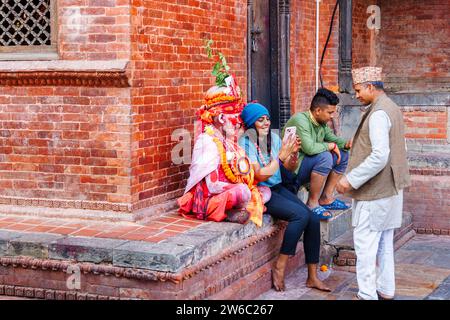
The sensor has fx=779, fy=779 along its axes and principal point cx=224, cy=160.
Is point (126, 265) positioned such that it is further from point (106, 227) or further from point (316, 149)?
point (316, 149)

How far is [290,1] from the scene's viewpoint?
1026cm

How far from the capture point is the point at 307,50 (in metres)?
10.9

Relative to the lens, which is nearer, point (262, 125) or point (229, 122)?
point (229, 122)

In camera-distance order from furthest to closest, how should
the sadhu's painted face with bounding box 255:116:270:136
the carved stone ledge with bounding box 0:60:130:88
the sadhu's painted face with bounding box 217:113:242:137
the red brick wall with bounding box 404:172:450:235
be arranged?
the red brick wall with bounding box 404:172:450:235 < the sadhu's painted face with bounding box 255:116:270:136 < the sadhu's painted face with bounding box 217:113:242:137 < the carved stone ledge with bounding box 0:60:130:88

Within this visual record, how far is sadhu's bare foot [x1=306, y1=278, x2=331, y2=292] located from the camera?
715 cm

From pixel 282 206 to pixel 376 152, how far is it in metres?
1.27

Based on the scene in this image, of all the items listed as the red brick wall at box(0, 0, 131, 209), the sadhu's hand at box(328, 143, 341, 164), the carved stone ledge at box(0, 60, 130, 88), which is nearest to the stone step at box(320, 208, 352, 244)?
the sadhu's hand at box(328, 143, 341, 164)

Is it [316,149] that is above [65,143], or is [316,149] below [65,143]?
below

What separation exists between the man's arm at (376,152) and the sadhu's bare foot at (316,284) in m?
1.24

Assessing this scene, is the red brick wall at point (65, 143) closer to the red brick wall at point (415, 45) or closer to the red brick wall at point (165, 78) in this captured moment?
the red brick wall at point (165, 78)

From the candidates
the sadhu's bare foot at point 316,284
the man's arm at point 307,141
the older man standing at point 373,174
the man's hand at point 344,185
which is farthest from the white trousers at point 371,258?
the man's arm at point 307,141


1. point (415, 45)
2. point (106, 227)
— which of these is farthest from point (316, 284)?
point (415, 45)

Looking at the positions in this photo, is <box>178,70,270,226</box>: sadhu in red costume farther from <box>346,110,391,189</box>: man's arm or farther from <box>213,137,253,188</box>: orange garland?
<box>346,110,391,189</box>: man's arm

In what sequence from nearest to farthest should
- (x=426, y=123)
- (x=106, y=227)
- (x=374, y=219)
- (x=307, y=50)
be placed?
(x=374, y=219) < (x=106, y=227) < (x=307, y=50) < (x=426, y=123)
